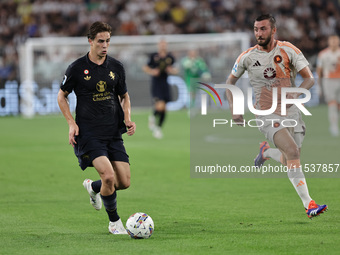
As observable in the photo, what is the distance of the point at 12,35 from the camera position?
109ft

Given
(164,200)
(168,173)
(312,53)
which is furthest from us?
(312,53)

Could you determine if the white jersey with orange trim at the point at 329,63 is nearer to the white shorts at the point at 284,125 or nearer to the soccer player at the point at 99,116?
the white shorts at the point at 284,125

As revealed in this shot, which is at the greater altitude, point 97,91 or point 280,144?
point 97,91

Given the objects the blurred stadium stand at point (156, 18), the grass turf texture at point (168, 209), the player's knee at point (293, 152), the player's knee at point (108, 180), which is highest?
the blurred stadium stand at point (156, 18)

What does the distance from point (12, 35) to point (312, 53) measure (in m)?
13.0

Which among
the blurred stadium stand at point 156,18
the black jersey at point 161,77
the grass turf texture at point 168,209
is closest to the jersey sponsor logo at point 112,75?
the grass turf texture at point 168,209

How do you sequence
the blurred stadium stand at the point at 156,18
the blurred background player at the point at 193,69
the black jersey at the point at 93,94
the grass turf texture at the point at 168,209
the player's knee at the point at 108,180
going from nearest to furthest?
the grass turf texture at the point at 168,209 < the player's knee at the point at 108,180 < the black jersey at the point at 93,94 < the blurred background player at the point at 193,69 < the blurred stadium stand at the point at 156,18

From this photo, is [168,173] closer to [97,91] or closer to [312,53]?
[97,91]

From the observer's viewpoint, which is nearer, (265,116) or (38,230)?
(38,230)

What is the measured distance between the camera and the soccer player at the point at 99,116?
796 cm

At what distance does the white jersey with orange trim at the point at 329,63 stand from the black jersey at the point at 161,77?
4073 mm

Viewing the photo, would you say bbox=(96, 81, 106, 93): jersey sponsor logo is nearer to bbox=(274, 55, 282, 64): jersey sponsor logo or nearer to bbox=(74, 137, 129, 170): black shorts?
bbox=(74, 137, 129, 170): black shorts

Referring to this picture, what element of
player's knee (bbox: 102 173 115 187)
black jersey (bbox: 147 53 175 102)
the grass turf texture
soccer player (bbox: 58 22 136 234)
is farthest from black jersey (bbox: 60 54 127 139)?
black jersey (bbox: 147 53 175 102)

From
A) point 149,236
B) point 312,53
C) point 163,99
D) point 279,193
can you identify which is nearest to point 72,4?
point 312,53
